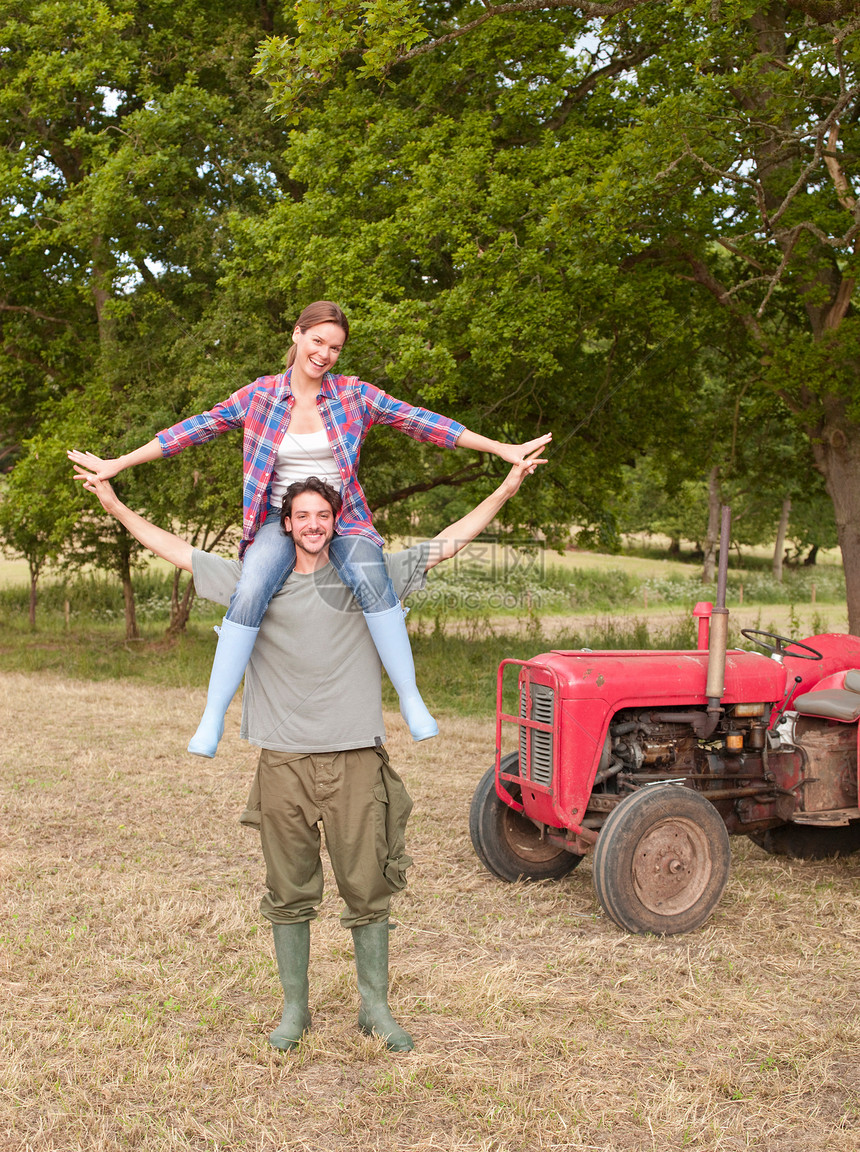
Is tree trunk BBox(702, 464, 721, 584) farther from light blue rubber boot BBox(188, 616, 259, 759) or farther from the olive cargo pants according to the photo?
light blue rubber boot BBox(188, 616, 259, 759)

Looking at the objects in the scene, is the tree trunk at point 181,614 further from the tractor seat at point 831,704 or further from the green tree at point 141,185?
the tractor seat at point 831,704

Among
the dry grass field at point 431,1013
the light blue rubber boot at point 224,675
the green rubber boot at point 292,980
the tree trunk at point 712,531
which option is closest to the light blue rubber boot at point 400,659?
the light blue rubber boot at point 224,675

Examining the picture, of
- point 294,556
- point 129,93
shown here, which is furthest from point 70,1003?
point 129,93

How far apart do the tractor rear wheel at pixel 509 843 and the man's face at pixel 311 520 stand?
2519mm

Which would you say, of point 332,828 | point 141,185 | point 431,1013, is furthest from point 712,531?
point 332,828

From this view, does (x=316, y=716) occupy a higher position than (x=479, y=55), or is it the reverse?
(x=479, y=55)

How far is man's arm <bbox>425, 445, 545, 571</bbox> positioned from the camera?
327cm

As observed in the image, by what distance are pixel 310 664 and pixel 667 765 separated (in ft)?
8.44

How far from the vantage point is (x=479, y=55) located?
11195mm

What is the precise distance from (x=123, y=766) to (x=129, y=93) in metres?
11.1

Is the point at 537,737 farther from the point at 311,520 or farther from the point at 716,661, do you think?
the point at 311,520

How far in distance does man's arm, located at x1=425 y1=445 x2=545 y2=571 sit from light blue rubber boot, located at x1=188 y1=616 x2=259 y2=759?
64cm

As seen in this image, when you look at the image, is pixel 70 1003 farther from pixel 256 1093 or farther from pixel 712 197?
pixel 712 197

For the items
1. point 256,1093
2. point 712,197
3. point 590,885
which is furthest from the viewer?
point 712,197
